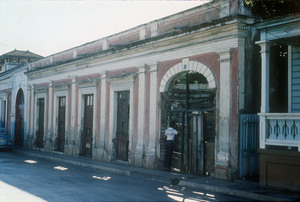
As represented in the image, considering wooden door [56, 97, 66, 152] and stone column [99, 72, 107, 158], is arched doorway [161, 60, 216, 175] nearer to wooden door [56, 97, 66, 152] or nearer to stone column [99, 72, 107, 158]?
stone column [99, 72, 107, 158]

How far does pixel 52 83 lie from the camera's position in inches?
885

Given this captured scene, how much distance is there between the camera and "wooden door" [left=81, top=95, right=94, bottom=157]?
18664 millimetres

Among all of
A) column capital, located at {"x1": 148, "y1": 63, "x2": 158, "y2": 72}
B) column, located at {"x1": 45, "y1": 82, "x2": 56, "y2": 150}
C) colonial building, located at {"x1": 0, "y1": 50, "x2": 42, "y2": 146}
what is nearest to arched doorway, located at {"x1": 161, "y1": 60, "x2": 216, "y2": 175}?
column capital, located at {"x1": 148, "y1": 63, "x2": 158, "y2": 72}

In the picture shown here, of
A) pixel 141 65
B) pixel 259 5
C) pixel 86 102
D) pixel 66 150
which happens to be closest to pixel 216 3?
pixel 259 5

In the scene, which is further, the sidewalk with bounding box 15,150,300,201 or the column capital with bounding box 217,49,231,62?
the column capital with bounding box 217,49,231,62

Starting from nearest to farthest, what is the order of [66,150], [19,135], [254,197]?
[254,197]
[66,150]
[19,135]

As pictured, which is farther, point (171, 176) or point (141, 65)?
point (141, 65)

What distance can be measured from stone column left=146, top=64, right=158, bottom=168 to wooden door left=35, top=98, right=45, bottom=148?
1196cm

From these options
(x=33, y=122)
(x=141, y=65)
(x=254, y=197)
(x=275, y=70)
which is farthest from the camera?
(x=33, y=122)

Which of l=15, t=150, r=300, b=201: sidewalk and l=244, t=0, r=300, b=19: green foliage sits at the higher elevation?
l=244, t=0, r=300, b=19: green foliage

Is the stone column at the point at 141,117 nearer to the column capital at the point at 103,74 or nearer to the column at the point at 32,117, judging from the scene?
the column capital at the point at 103,74

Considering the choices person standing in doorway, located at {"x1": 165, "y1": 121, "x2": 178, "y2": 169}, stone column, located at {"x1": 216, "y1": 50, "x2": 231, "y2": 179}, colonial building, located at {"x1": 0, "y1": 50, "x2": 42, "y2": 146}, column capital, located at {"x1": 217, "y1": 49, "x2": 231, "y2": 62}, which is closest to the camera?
stone column, located at {"x1": 216, "y1": 50, "x2": 231, "y2": 179}

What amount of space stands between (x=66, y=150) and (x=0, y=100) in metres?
14.5

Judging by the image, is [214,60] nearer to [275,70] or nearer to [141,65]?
[275,70]
